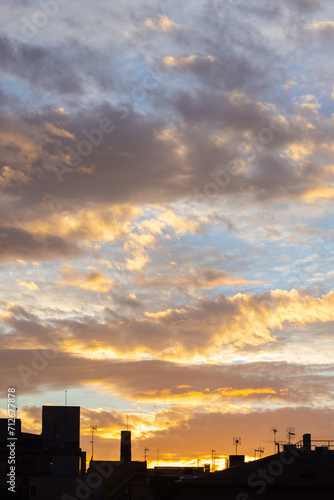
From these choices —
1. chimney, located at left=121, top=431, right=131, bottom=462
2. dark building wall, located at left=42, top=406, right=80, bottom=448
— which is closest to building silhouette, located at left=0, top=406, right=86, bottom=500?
dark building wall, located at left=42, top=406, right=80, bottom=448

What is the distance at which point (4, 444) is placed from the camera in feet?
504

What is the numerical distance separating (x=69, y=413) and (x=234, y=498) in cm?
11090

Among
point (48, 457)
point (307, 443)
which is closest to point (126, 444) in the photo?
point (48, 457)

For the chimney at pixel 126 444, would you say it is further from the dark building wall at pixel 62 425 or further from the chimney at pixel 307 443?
the chimney at pixel 307 443

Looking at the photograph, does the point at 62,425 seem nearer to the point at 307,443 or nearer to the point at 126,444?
the point at 126,444

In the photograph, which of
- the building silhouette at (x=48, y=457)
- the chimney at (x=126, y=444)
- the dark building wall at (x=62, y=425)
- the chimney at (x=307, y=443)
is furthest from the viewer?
the dark building wall at (x=62, y=425)

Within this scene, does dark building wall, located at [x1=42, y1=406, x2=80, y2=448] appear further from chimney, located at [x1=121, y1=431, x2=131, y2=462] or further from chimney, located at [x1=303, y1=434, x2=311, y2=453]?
chimney, located at [x1=303, y1=434, x2=311, y2=453]

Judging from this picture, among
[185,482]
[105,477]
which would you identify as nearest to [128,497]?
[105,477]

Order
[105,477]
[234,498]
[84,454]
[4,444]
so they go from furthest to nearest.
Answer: [84,454]
[4,444]
[105,477]
[234,498]

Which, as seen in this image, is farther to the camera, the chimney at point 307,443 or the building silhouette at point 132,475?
the chimney at point 307,443

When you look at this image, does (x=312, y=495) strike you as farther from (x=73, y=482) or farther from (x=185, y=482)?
(x=73, y=482)

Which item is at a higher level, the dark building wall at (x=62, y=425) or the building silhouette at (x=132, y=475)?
the dark building wall at (x=62, y=425)

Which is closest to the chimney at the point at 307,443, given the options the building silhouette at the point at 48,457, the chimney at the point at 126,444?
the building silhouette at the point at 48,457

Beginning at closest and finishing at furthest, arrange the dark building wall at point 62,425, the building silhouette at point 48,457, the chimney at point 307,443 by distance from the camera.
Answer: the chimney at point 307,443, the building silhouette at point 48,457, the dark building wall at point 62,425
